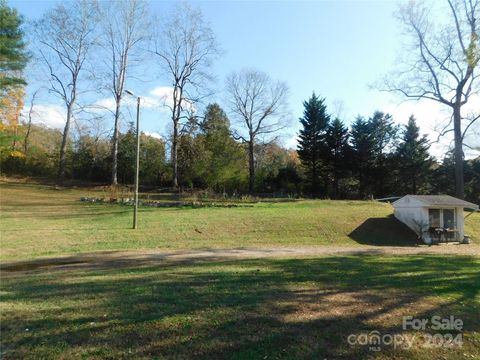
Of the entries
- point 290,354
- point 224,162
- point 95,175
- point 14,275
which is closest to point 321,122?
point 224,162

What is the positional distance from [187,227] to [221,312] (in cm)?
1386

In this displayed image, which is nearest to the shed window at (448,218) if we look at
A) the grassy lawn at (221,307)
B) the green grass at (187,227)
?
the green grass at (187,227)

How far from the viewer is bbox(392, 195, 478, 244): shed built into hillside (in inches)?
838

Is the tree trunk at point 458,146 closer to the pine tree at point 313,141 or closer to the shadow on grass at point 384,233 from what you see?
the shadow on grass at point 384,233

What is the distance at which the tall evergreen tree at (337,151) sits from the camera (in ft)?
142

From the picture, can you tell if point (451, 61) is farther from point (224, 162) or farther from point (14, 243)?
point (14, 243)

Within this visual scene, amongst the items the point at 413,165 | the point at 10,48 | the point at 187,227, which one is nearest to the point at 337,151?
the point at 413,165

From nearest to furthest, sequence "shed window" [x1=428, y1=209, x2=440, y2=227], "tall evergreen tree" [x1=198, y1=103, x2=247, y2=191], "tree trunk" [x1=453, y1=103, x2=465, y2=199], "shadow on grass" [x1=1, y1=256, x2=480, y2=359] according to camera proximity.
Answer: "shadow on grass" [x1=1, y1=256, x2=480, y2=359] → "shed window" [x1=428, y1=209, x2=440, y2=227] → "tree trunk" [x1=453, y1=103, x2=465, y2=199] → "tall evergreen tree" [x1=198, y1=103, x2=247, y2=191]

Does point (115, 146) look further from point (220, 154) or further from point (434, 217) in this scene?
point (434, 217)

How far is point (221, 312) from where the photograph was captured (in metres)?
4.95

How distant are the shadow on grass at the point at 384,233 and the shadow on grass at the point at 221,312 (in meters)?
11.8

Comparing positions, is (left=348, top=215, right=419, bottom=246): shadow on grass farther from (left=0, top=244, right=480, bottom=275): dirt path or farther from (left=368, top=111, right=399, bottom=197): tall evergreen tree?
(left=368, top=111, right=399, bottom=197): tall evergreen tree

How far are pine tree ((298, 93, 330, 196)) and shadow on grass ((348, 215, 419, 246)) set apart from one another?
1954 centimetres

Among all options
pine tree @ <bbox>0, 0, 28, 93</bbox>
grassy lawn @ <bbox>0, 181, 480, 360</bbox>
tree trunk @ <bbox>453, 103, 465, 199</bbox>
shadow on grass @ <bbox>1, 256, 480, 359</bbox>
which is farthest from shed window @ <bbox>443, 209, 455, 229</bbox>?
→ pine tree @ <bbox>0, 0, 28, 93</bbox>
